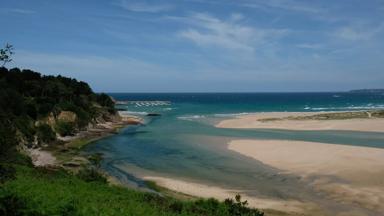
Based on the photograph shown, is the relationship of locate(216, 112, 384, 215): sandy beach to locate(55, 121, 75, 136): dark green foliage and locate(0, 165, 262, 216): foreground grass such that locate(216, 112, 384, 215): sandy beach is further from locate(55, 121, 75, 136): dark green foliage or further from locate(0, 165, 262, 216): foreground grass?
locate(55, 121, 75, 136): dark green foliage

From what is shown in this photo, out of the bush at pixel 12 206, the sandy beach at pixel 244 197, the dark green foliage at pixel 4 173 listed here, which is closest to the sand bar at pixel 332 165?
the sandy beach at pixel 244 197

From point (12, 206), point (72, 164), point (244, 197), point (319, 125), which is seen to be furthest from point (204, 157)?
point (319, 125)

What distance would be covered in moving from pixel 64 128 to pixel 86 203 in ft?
141

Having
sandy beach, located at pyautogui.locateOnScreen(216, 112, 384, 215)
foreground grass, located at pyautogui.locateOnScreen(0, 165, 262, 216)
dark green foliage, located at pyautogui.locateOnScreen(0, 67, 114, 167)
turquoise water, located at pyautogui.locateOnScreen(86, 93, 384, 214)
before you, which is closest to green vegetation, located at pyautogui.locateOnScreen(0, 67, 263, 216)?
foreground grass, located at pyautogui.locateOnScreen(0, 165, 262, 216)

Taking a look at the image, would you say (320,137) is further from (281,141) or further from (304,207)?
(304,207)

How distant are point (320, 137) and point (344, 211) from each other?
35.3m

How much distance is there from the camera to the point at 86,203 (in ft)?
58.1

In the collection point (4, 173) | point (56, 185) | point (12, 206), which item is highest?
point (4, 173)

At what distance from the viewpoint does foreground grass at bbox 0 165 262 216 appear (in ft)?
52.7

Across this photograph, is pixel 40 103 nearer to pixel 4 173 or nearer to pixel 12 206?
pixel 4 173

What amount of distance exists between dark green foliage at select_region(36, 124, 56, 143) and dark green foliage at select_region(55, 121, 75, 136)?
388 cm

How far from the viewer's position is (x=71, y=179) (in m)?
26.2

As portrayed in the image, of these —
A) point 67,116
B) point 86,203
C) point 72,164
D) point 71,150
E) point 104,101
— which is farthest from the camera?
point 104,101

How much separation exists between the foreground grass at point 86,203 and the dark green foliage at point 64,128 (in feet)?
107
